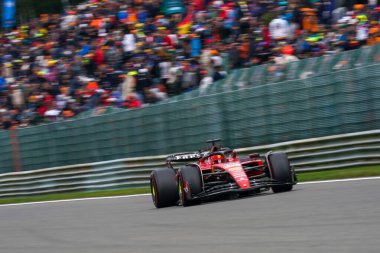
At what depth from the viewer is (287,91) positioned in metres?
13.6

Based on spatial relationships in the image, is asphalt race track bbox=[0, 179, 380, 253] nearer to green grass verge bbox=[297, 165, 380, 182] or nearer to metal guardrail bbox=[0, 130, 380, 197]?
green grass verge bbox=[297, 165, 380, 182]

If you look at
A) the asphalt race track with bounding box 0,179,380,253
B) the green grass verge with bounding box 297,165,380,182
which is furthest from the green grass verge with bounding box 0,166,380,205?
the asphalt race track with bounding box 0,179,380,253

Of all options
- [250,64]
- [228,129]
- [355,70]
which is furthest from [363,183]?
[250,64]

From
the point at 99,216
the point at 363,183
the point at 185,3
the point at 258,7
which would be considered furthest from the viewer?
the point at 185,3

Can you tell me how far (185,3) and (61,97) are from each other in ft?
13.4

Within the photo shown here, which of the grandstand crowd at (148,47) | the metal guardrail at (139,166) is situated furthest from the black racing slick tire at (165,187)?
the grandstand crowd at (148,47)

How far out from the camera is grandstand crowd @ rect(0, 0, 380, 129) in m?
15.1

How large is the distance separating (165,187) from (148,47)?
794 centimetres

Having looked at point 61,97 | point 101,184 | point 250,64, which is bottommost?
point 101,184

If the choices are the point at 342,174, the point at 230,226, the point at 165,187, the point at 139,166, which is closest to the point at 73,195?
the point at 139,166

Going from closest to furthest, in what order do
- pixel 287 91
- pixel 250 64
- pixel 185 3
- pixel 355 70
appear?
pixel 355 70 < pixel 287 91 < pixel 250 64 < pixel 185 3

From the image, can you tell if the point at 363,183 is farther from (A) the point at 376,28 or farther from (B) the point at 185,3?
(B) the point at 185,3

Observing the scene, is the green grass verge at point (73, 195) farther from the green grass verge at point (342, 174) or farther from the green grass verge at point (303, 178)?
the green grass verge at point (342, 174)

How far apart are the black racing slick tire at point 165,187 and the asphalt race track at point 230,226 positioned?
24 centimetres
